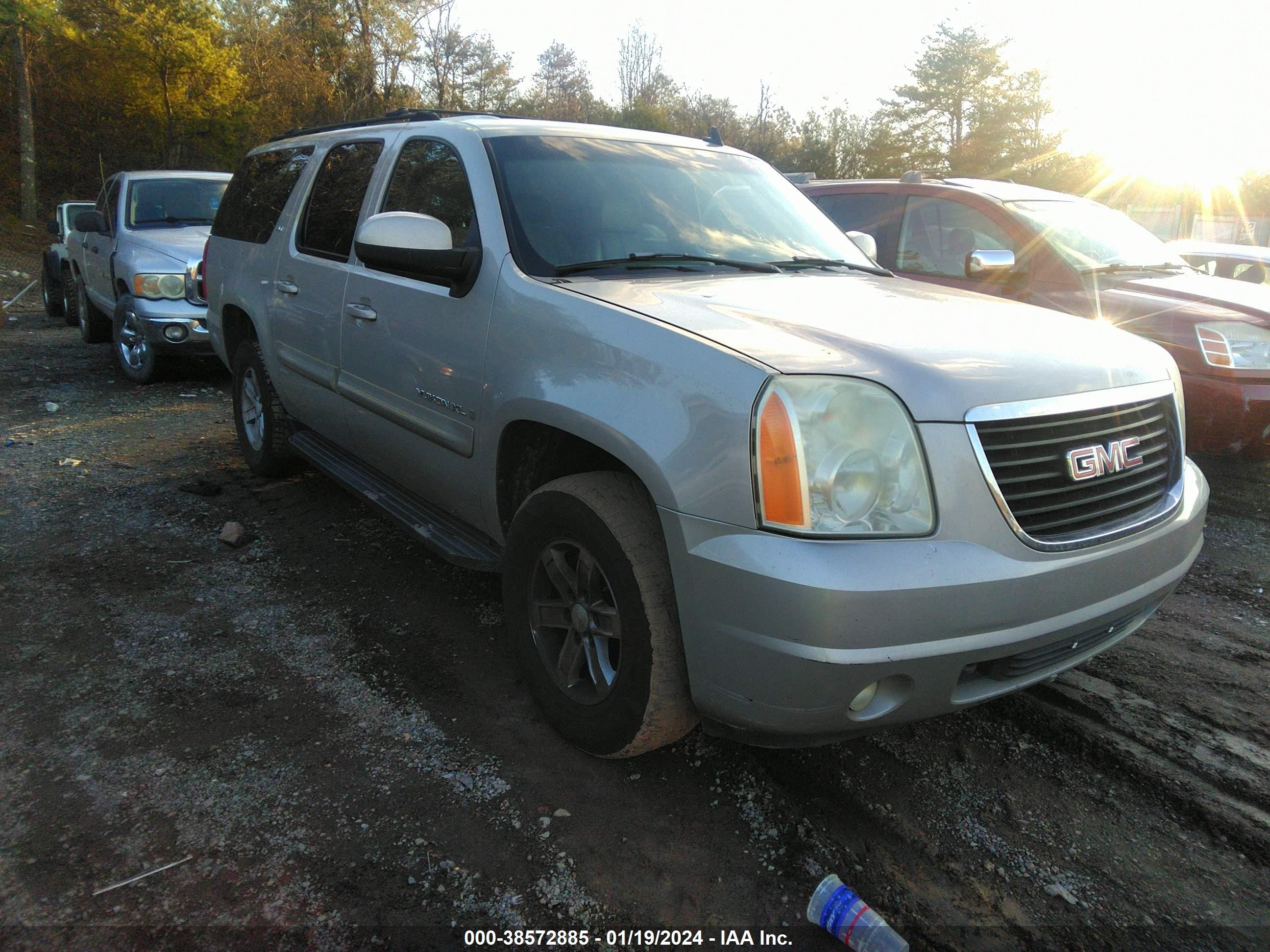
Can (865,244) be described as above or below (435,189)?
below

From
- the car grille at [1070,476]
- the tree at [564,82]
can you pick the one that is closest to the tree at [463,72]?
the tree at [564,82]

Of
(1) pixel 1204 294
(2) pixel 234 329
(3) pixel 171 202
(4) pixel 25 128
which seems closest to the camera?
(2) pixel 234 329

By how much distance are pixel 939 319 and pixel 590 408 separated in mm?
1068

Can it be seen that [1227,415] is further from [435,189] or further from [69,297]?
[69,297]

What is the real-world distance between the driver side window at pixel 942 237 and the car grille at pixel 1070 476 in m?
3.88

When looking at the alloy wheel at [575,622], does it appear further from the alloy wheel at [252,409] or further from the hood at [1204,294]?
the hood at [1204,294]

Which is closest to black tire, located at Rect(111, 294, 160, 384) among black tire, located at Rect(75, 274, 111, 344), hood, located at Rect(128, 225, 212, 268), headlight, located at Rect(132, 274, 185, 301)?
headlight, located at Rect(132, 274, 185, 301)

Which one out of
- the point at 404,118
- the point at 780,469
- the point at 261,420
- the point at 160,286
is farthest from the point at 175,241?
the point at 780,469

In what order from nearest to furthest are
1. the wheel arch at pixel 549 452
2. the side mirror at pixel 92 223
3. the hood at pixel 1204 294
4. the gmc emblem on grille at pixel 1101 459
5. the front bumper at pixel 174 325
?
the gmc emblem on grille at pixel 1101 459, the wheel arch at pixel 549 452, the hood at pixel 1204 294, the front bumper at pixel 174 325, the side mirror at pixel 92 223

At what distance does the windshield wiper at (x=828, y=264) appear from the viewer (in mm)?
3461

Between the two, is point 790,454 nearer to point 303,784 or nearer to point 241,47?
point 303,784

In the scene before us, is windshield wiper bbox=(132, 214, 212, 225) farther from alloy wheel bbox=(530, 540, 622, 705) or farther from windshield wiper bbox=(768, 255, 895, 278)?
alloy wheel bbox=(530, 540, 622, 705)

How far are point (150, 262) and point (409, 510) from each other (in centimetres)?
593

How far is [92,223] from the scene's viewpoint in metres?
8.47
